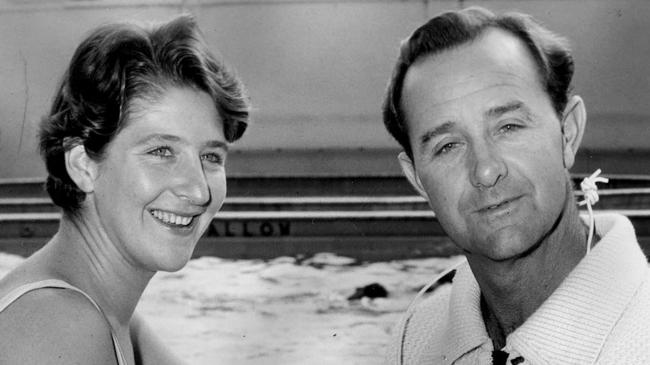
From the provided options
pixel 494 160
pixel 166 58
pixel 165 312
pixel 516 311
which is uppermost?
pixel 166 58

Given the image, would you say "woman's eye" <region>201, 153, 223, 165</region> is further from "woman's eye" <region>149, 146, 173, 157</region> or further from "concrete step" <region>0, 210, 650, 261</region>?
"concrete step" <region>0, 210, 650, 261</region>

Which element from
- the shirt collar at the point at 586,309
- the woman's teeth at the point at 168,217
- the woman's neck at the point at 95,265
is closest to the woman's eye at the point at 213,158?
the woman's teeth at the point at 168,217

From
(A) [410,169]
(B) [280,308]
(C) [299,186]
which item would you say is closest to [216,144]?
(A) [410,169]

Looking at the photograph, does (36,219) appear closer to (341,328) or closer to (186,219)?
(341,328)

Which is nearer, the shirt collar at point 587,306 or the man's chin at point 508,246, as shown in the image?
the shirt collar at point 587,306

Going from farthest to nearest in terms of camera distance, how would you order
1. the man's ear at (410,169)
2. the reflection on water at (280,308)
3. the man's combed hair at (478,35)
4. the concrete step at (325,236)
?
the concrete step at (325,236), the reflection on water at (280,308), the man's ear at (410,169), the man's combed hair at (478,35)

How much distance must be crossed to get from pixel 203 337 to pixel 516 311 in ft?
6.97

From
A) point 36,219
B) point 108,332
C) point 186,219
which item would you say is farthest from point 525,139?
point 36,219

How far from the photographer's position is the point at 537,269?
118 cm

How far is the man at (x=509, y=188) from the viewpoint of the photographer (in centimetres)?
105

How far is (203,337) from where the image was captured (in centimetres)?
315

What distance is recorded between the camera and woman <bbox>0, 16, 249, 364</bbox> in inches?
46.1

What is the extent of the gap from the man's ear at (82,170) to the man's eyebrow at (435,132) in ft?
1.74

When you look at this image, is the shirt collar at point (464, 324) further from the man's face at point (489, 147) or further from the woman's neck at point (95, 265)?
the woman's neck at point (95, 265)
